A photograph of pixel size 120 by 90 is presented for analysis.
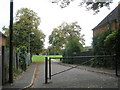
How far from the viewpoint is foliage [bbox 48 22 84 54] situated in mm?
19609

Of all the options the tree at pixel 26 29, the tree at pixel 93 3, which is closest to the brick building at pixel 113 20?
the tree at pixel 93 3

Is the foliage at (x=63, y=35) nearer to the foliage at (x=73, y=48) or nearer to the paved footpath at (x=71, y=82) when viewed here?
the foliage at (x=73, y=48)

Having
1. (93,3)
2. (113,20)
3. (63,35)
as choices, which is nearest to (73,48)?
(63,35)

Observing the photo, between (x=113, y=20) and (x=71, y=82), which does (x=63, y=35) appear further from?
(x=71, y=82)

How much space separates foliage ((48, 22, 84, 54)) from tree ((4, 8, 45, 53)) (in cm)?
560

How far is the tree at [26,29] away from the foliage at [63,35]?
220 inches

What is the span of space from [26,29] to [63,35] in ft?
22.7

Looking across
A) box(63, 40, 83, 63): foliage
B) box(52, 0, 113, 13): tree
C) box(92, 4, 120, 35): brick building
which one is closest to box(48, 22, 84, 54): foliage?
box(63, 40, 83, 63): foliage

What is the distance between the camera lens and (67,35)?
2358 cm

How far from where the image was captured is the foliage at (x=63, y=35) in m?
19.6

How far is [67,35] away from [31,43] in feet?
25.5

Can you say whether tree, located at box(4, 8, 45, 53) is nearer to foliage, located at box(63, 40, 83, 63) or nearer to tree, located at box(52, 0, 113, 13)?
foliage, located at box(63, 40, 83, 63)

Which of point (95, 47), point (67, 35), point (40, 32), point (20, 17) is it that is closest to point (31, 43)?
point (40, 32)

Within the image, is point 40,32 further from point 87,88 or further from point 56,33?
point 87,88
